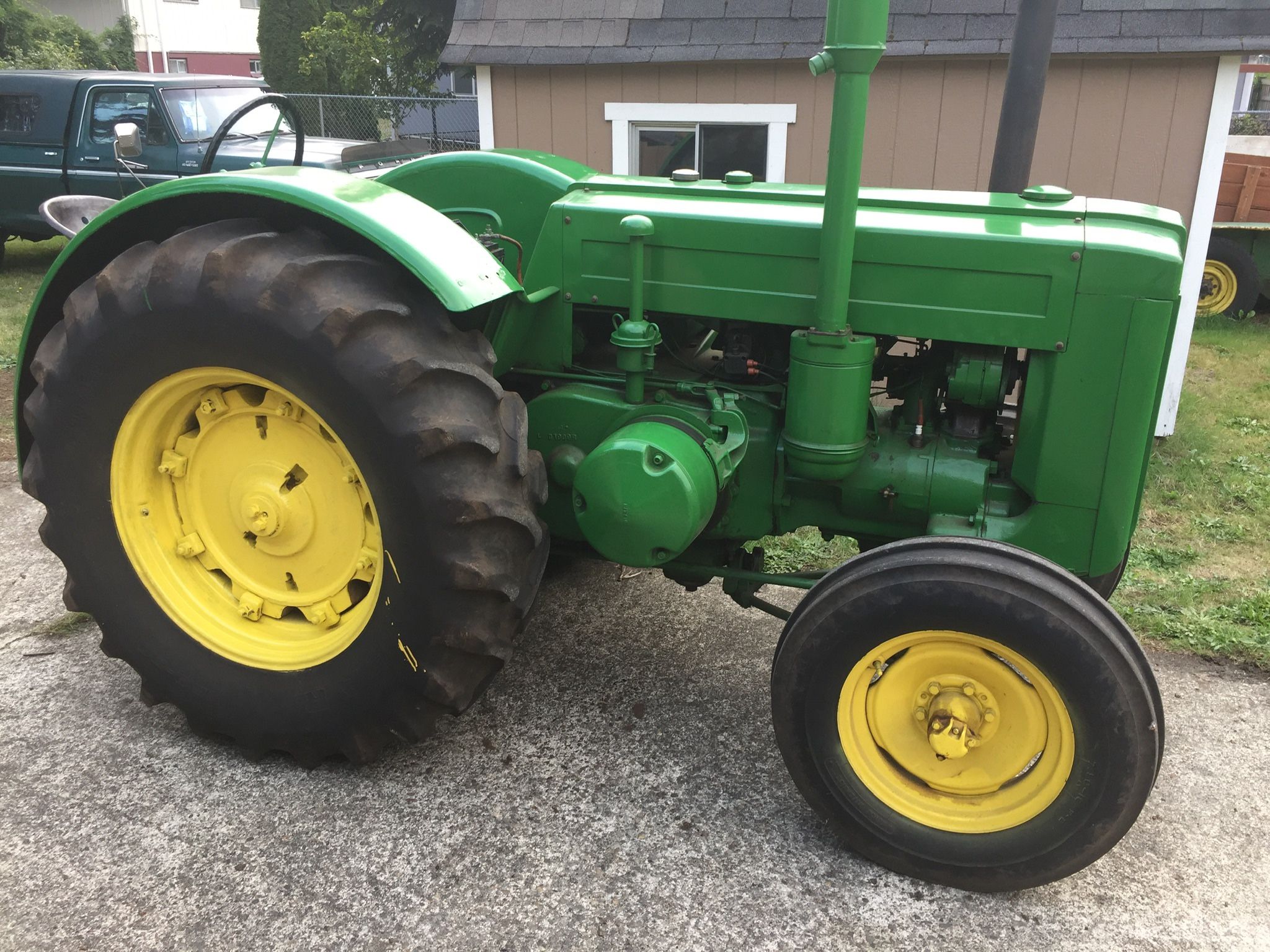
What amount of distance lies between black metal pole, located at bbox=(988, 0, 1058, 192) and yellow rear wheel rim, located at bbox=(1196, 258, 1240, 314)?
5.52 metres

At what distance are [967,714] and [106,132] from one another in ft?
28.6

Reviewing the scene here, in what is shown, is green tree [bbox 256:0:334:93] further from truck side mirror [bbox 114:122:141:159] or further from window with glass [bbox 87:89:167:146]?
truck side mirror [bbox 114:122:141:159]

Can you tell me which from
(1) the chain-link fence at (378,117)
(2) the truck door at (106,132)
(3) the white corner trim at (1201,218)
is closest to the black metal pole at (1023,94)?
(3) the white corner trim at (1201,218)

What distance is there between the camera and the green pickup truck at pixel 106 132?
799 cm

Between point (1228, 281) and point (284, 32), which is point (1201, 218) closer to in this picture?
point (1228, 281)

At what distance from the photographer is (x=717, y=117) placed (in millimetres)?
5074

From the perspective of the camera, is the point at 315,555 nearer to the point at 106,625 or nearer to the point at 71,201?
the point at 106,625

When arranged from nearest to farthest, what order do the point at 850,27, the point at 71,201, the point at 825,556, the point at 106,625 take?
the point at 850,27
the point at 106,625
the point at 71,201
the point at 825,556

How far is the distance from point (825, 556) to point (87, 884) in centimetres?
245

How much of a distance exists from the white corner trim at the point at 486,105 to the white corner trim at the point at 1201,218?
135 inches

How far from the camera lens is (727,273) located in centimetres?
244

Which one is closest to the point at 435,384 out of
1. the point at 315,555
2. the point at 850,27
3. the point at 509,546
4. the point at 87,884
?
the point at 509,546

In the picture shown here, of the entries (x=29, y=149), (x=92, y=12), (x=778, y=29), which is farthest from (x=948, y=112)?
(x=92, y=12)

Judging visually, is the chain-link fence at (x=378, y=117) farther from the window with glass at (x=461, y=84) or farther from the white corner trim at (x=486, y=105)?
the white corner trim at (x=486, y=105)
